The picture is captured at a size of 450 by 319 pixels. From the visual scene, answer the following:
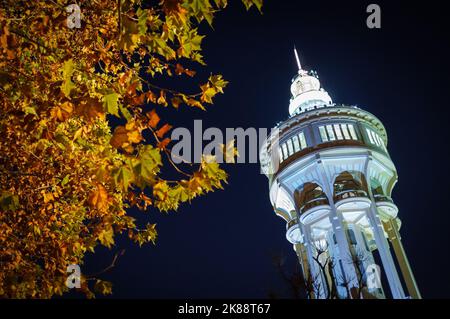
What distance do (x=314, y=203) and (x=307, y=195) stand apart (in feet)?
8.03

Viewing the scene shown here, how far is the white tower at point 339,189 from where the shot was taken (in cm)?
3094

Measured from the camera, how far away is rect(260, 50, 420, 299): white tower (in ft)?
102

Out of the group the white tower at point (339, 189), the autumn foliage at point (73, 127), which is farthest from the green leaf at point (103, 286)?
the white tower at point (339, 189)

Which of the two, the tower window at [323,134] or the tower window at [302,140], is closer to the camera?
the tower window at [323,134]

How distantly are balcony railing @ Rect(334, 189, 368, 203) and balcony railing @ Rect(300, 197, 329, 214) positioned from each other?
2.98 feet

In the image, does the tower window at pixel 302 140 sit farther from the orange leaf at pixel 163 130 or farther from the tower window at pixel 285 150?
the orange leaf at pixel 163 130

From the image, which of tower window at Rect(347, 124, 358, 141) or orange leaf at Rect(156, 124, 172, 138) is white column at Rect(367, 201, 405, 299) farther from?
orange leaf at Rect(156, 124, 172, 138)

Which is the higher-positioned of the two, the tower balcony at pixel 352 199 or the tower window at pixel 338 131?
the tower window at pixel 338 131

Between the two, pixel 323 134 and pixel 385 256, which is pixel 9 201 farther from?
pixel 323 134

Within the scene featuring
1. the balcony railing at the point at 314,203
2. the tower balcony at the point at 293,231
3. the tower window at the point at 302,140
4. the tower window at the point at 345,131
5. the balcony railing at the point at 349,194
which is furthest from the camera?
the tower balcony at the point at 293,231

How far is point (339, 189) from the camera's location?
1321 inches
